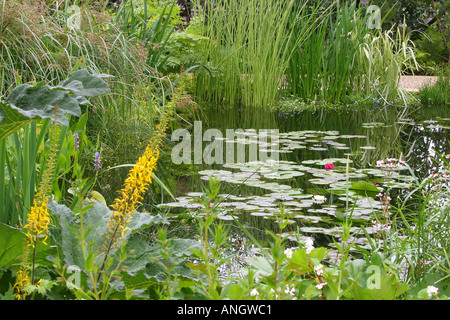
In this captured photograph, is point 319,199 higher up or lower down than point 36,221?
lower down

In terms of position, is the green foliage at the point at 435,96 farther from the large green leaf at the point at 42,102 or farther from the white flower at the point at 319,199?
the large green leaf at the point at 42,102

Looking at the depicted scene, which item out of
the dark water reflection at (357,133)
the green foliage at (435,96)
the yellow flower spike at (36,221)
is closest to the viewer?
the yellow flower spike at (36,221)

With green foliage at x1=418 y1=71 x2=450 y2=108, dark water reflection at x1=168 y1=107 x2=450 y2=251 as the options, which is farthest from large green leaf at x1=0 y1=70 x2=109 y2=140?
green foliage at x1=418 y1=71 x2=450 y2=108

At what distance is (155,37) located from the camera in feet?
18.9

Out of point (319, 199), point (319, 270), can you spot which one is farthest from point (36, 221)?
point (319, 199)

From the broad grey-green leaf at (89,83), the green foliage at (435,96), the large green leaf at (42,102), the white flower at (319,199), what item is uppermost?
the green foliage at (435,96)

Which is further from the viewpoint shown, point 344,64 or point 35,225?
point 344,64

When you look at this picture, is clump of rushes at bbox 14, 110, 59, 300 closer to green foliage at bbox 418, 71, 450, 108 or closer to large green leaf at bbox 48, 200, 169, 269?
large green leaf at bbox 48, 200, 169, 269

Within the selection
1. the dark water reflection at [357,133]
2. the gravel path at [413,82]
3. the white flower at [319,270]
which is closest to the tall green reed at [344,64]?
the dark water reflection at [357,133]

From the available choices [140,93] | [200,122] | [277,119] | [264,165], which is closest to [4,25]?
[140,93]

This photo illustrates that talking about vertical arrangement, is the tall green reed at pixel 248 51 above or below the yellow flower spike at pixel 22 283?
above

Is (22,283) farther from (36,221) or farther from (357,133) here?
(357,133)

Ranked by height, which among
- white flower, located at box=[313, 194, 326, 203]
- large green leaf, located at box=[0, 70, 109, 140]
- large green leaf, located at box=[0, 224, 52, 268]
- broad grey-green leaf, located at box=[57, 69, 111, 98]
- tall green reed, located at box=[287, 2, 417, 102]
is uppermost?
tall green reed, located at box=[287, 2, 417, 102]
